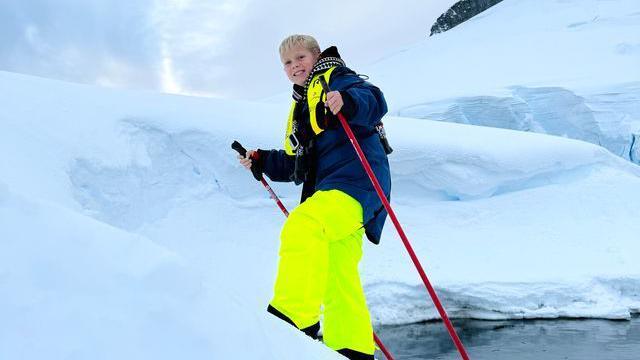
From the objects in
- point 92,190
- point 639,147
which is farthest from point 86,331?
point 639,147

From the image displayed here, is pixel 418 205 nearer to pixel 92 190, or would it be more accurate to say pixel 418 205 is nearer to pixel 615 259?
pixel 615 259

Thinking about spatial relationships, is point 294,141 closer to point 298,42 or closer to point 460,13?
point 298,42

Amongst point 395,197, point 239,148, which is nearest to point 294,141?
point 239,148

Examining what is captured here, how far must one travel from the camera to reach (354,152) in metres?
2.48

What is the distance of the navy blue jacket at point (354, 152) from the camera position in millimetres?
2383

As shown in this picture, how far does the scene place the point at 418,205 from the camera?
20.2ft

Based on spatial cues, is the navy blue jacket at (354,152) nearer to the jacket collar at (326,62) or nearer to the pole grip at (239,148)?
the jacket collar at (326,62)

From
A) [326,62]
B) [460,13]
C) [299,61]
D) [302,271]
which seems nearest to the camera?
[302,271]

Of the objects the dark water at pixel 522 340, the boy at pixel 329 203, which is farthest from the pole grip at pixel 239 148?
the dark water at pixel 522 340

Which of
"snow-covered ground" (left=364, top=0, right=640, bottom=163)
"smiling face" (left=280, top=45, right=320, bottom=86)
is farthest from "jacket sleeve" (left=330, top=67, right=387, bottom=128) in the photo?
"snow-covered ground" (left=364, top=0, right=640, bottom=163)

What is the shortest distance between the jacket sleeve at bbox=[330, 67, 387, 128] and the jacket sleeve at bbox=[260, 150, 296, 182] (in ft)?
1.73

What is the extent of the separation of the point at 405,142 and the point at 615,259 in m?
2.28

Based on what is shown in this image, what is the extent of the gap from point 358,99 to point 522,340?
2.36 m

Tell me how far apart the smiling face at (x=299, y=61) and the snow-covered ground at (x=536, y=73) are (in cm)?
927
